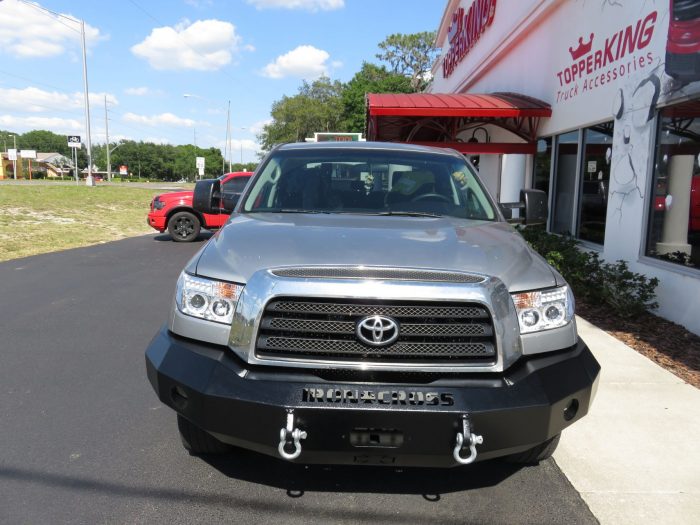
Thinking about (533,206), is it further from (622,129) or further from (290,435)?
(622,129)

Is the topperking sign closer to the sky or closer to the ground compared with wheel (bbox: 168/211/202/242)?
closer to the sky

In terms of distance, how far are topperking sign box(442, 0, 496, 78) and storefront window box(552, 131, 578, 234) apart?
648cm

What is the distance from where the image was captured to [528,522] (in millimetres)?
2725

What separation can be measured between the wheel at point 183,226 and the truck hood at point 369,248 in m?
10.6

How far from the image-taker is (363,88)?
56000mm

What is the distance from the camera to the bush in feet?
20.7

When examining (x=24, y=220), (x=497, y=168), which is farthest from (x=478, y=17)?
(x=24, y=220)

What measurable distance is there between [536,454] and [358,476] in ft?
3.21

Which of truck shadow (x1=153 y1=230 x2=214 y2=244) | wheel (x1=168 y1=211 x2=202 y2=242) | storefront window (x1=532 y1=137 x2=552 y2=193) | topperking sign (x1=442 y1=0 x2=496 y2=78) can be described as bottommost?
truck shadow (x1=153 y1=230 x2=214 y2=244)

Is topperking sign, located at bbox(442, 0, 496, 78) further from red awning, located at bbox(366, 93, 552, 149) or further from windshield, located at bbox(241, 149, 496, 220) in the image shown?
windshield, located at bbox(241, 149, 496, 220)

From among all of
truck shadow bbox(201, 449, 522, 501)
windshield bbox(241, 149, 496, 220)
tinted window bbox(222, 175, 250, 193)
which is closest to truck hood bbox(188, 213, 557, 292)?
windshield bbox(241, 149, 496, 220)

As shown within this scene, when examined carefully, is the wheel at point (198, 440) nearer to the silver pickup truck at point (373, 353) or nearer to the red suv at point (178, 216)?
the silver pickup truck at point (373, 353)

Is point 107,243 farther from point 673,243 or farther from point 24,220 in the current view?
point 673,243

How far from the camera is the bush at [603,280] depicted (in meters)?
6.32
